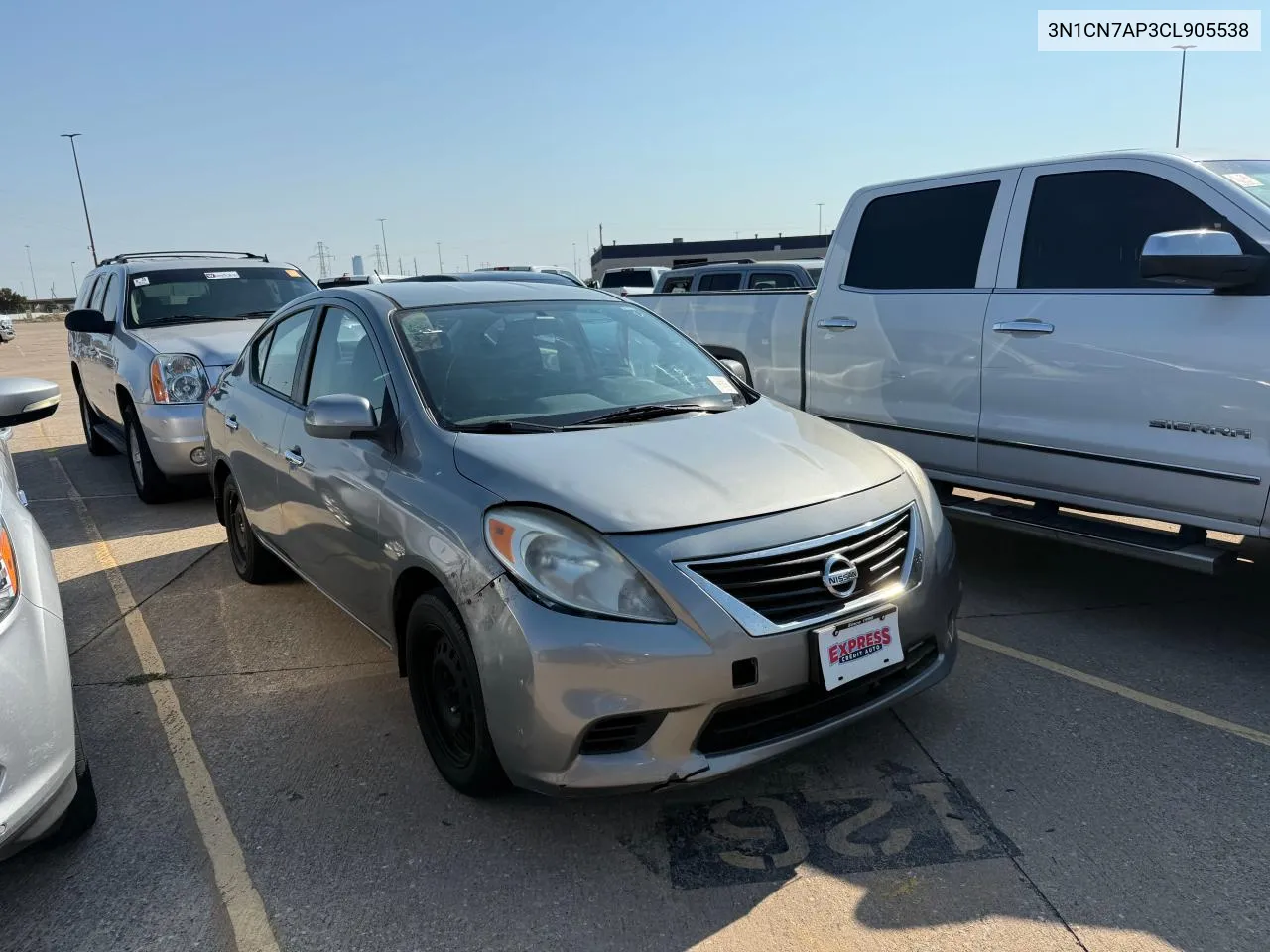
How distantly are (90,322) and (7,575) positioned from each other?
606 centimetres

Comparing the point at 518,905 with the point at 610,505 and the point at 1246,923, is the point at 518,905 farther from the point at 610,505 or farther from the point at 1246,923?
the point at 1246,923

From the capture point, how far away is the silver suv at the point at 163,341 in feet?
22.3

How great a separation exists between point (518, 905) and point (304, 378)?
2.60 metres

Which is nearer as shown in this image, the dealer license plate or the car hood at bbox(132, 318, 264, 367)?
the dealer license plate

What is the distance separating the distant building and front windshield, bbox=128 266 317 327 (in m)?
47.5

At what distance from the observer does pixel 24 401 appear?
3377 mm

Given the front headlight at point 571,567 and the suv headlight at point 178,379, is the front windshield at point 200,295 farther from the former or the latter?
the front headlight at point 571,567

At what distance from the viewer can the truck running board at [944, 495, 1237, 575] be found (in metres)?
3.80

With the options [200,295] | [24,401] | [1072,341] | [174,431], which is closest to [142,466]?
[174,431]

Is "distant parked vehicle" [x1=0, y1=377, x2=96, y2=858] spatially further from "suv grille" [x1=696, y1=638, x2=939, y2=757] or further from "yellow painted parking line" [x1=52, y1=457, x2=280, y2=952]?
"suv grille" [x1=696, y1=638, x2=939, y2=757]

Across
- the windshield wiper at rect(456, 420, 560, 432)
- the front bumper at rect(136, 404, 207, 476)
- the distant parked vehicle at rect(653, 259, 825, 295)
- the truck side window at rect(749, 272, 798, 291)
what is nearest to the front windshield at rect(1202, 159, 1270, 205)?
the windshield wiper at rect(456, 420, 560, 432)

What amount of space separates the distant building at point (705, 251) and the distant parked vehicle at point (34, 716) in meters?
53.1

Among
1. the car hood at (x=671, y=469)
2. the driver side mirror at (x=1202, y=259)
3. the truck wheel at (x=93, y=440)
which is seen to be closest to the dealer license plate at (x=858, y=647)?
the car hood at (x=671, y=469)

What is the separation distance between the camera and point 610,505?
273cm
